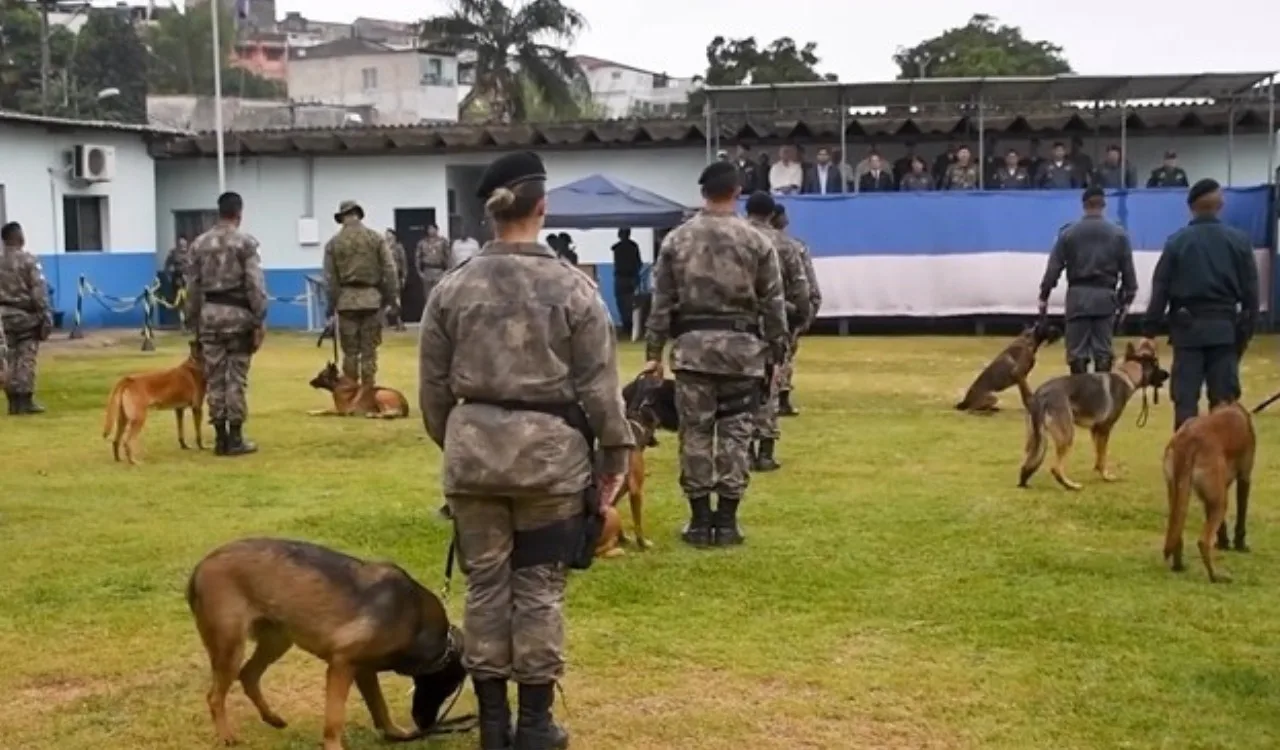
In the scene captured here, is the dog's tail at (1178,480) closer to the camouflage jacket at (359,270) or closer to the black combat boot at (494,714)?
the black combat boot at (494,714)

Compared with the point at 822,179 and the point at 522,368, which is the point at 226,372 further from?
the point at 822,179

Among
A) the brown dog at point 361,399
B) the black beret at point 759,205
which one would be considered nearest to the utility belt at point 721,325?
the black beret at point 759,205

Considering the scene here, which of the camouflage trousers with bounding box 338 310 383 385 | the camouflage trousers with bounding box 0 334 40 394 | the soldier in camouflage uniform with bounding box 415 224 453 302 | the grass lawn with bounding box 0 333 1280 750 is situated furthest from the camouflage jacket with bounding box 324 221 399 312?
the soldier in camouflage uniform with bounding box 415 224 453 302

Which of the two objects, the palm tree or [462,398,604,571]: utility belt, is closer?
[462,398,604,571]: utility belt

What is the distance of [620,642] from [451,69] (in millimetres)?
61902

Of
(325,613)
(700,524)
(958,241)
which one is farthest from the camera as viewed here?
(958,241)

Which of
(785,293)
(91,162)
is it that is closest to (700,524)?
(785,293)

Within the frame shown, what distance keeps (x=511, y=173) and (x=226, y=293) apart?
6.45 meters

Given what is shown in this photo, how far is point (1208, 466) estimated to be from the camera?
6637 mm

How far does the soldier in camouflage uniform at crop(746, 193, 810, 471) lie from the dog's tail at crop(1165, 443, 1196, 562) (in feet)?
8.36

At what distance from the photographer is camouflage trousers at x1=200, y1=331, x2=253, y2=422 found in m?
10.7

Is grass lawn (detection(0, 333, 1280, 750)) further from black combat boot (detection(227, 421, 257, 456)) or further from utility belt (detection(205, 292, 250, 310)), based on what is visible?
utility belt (detection(205, 292, 250, 310))

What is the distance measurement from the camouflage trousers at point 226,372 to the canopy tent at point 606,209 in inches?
437

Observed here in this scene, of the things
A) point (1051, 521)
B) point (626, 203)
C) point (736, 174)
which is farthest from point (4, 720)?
point (626, 203)
